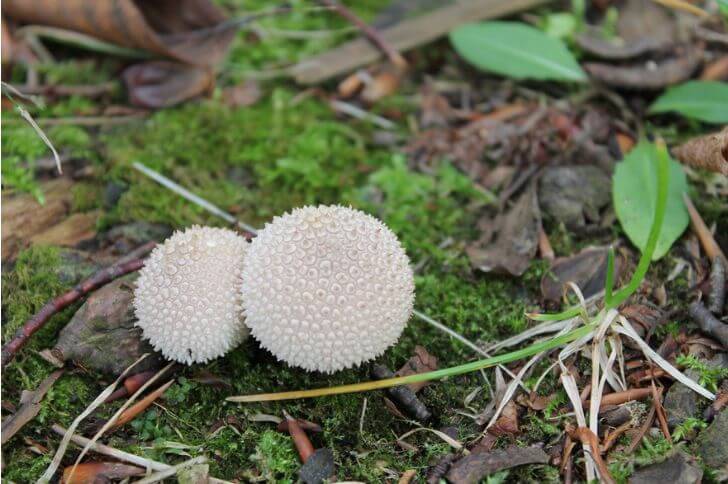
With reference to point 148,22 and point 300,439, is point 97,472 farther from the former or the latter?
point 148,22

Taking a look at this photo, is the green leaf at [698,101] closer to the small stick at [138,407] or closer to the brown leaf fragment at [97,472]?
the small stick at [138,407]

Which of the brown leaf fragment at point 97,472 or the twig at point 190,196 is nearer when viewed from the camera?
the brown leaf fragment at point 97,472

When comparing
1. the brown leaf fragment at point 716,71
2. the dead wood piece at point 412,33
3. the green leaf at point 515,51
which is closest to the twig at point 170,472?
the dead wood piece at point 412,33

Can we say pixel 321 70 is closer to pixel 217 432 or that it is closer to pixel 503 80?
pixel 503 80

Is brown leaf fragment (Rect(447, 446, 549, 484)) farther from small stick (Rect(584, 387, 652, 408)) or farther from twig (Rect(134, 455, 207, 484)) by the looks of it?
twig (Rect(134, 455, 207, 484))

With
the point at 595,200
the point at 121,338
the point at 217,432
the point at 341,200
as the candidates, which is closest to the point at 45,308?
the point at 121,338

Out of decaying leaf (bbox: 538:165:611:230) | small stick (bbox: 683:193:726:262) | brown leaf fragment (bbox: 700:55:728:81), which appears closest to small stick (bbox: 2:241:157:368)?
decaying leaf (bbox: 538:165:611:230)

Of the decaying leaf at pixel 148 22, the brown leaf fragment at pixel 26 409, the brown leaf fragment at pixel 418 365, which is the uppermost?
the decaying leaf at pixel 148 22
